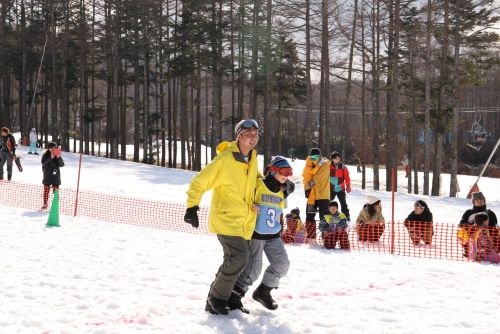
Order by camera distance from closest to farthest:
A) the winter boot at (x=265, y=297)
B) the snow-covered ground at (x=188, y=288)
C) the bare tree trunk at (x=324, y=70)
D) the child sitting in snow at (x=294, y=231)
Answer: the snow-covered ground at (x=188, y=288)
the winter boot at (x=265, y=297)
the child sitting in snow at (x=294, y=231)
the bare tree trunk at (x=324, y=70)

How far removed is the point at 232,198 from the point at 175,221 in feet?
24.6

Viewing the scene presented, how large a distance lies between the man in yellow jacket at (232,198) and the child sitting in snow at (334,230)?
489 cm

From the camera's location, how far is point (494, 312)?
18.2ft

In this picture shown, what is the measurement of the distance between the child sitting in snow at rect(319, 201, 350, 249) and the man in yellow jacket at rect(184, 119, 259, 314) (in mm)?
4886

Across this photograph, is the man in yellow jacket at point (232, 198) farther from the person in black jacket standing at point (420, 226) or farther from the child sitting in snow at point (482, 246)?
the person in black jacket standing at point (420, 226)

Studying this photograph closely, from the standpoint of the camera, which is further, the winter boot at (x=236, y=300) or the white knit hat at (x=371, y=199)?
the white knit hat at (x=371, y=199)

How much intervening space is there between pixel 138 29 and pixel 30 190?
20.8 metres

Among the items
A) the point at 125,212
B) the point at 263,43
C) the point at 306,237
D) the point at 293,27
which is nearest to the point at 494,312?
the point at 306,237

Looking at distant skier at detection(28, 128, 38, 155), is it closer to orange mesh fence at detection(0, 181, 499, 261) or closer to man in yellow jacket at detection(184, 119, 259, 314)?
orange mesh fence at detection(0, 181, 499, 261)

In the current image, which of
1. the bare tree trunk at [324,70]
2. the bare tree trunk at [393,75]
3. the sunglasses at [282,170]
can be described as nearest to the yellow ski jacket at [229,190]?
the sunglasses at [282,170]

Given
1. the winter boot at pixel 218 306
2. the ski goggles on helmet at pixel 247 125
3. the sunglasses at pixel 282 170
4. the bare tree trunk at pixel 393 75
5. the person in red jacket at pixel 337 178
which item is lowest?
the winter boot at pixel 218 306

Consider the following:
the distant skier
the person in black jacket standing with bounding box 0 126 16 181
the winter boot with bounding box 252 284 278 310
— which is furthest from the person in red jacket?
the distant skier

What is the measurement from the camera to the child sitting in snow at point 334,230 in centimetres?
943

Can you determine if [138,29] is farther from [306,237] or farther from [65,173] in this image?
[306,237]
